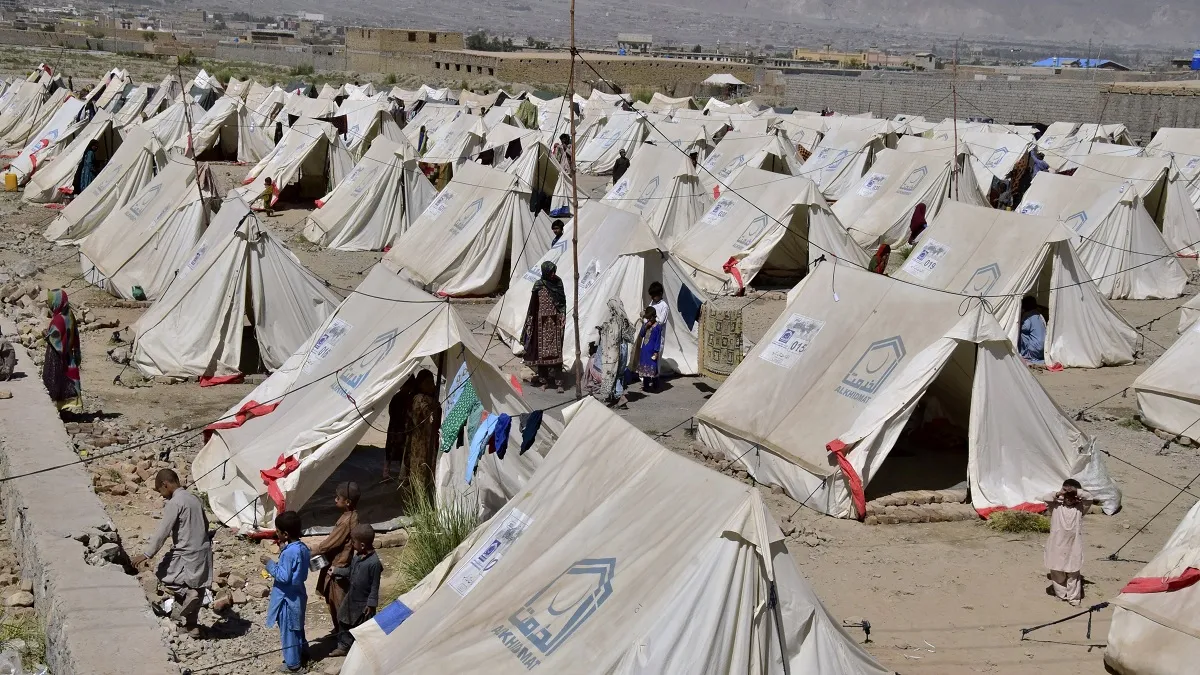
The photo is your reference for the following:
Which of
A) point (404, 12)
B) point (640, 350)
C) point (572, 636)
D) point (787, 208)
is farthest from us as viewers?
point (404, 12)

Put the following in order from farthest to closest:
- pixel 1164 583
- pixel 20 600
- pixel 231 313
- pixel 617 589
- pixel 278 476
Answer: pixel 231 313
pixel 278 476
pixel 20 600
pixel 1164 583
pixel 617 589

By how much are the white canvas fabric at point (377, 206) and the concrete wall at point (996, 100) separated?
2093 centimetres

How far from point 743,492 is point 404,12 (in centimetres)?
18969

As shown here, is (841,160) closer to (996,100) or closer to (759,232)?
(759,232)

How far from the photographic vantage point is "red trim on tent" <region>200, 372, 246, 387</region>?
12516 millimetres

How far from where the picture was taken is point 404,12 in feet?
614

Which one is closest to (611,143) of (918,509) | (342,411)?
(918,509)

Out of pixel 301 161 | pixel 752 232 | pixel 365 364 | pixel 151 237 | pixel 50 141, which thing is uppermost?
pixel 365 364

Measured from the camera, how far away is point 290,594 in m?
6.77

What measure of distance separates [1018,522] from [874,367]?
1541 mm

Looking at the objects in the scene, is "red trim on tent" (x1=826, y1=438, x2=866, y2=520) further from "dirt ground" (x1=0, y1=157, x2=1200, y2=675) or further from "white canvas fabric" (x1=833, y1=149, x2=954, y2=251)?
"white canvas fabric" (x1=833, y1=149, x2=954, y2=251)

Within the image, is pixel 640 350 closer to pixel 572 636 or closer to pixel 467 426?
pixel 467 426

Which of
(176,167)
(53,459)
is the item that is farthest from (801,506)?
(176,167)

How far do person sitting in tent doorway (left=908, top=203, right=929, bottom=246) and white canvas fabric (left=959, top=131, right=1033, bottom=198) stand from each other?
466 centimetres
